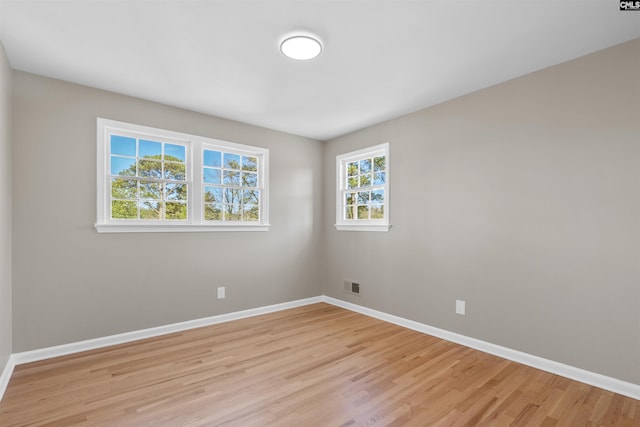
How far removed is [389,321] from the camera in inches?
149

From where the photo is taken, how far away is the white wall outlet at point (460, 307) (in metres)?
3.08

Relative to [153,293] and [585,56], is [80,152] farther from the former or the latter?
[585,56]

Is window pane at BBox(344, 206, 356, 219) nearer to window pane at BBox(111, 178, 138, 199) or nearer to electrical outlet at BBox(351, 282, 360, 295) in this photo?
electrical outlet at BBox(351, 282, 360, 295)

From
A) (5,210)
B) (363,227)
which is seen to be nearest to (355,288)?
(363,227)

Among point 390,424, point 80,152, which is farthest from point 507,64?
point 80,152

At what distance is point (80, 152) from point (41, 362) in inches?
74.0

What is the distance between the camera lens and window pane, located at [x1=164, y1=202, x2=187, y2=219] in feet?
11.3

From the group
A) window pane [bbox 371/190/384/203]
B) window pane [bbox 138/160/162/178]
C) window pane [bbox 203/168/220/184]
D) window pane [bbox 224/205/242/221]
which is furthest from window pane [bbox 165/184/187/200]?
window pane [bbox 371/190/384/203]

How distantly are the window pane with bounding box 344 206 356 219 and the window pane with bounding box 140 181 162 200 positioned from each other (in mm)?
Result: 2460

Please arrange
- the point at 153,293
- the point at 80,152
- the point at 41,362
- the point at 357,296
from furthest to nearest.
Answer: the point at 357,296
the point at 153,293
the point at 80,152
the point at 41,362

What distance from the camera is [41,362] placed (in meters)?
2.61

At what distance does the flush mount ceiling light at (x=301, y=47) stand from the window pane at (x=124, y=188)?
2123 millimetres

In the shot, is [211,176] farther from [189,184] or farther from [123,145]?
[123,145]

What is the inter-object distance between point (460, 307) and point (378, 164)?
2.00 meters
